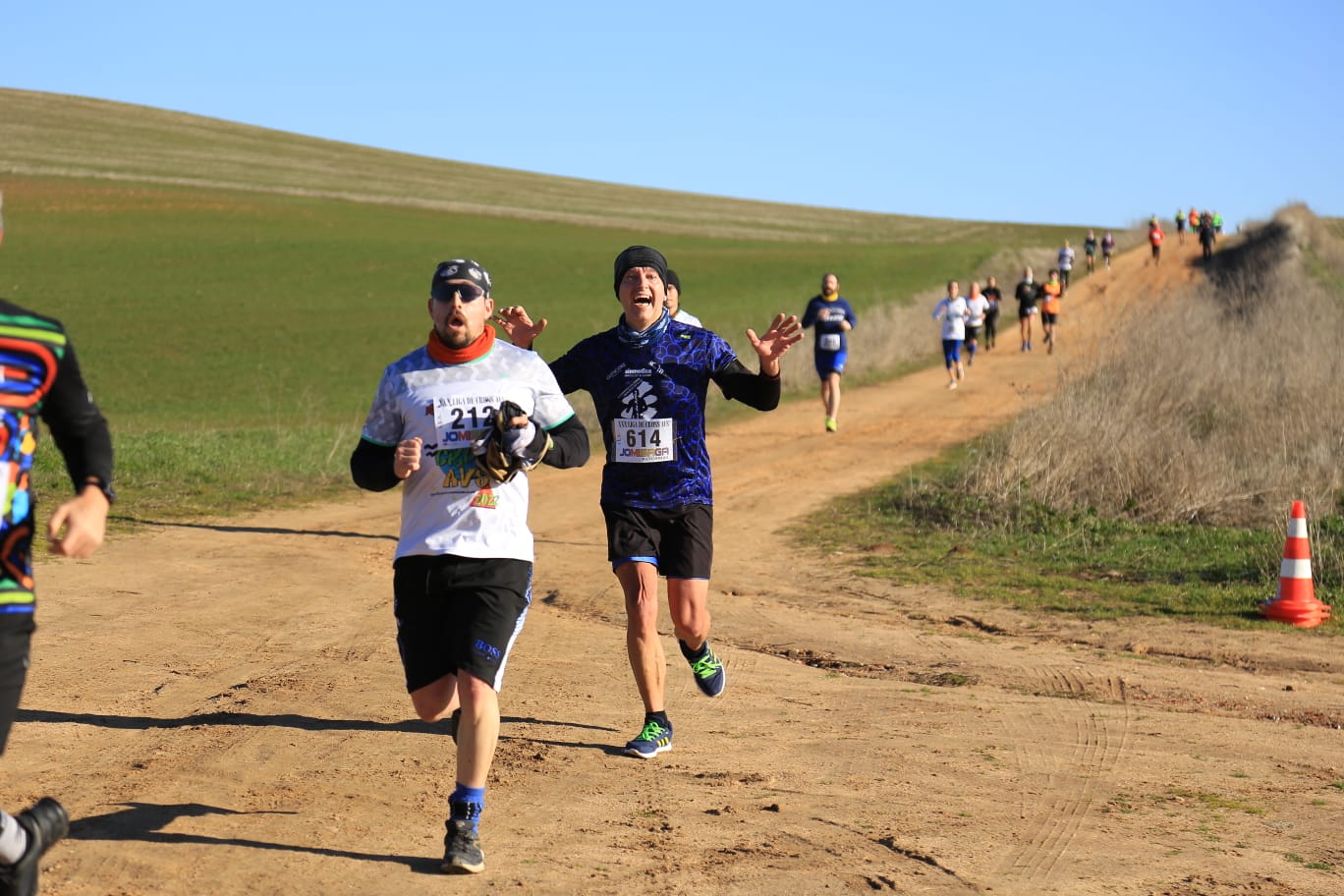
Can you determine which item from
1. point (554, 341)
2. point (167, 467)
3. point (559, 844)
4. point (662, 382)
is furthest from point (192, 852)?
point (554, 341)

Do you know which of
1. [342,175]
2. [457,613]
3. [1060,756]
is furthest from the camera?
[342,175]

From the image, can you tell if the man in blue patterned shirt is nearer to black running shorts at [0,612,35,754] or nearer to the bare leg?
the bare leg

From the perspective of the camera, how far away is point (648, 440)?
6.57m

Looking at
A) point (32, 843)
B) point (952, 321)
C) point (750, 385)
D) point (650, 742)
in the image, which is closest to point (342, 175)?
point (952, 321)

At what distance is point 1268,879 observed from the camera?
5.01 metres

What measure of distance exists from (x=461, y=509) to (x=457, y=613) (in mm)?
357

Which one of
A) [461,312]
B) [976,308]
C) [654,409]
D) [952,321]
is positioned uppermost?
[976,308]

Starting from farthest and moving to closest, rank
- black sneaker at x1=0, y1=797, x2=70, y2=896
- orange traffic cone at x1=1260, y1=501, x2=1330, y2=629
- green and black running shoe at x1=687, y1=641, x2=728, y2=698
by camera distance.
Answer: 1. orange traffic cone at x1=1260, y1=501, x2=1330, y2=629
2. green and black running shoe at x1=687, y1=641, x2=728, y2=698
3. black sneaker at x1=0, y1=797, x2=70, y2=896

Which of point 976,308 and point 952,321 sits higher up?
point 976,308

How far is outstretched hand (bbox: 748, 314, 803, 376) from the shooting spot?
21.0ft

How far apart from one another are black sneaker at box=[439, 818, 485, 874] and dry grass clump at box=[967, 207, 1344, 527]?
973cm

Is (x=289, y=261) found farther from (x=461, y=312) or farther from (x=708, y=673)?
(x=461, y=312)

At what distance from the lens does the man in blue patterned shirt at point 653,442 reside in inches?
257

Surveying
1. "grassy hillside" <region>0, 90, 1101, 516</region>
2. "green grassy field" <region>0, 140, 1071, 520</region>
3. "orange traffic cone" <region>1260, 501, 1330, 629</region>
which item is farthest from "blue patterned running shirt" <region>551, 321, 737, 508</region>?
"grassy hillside" <region>0, 90, 1101, 516</region>
